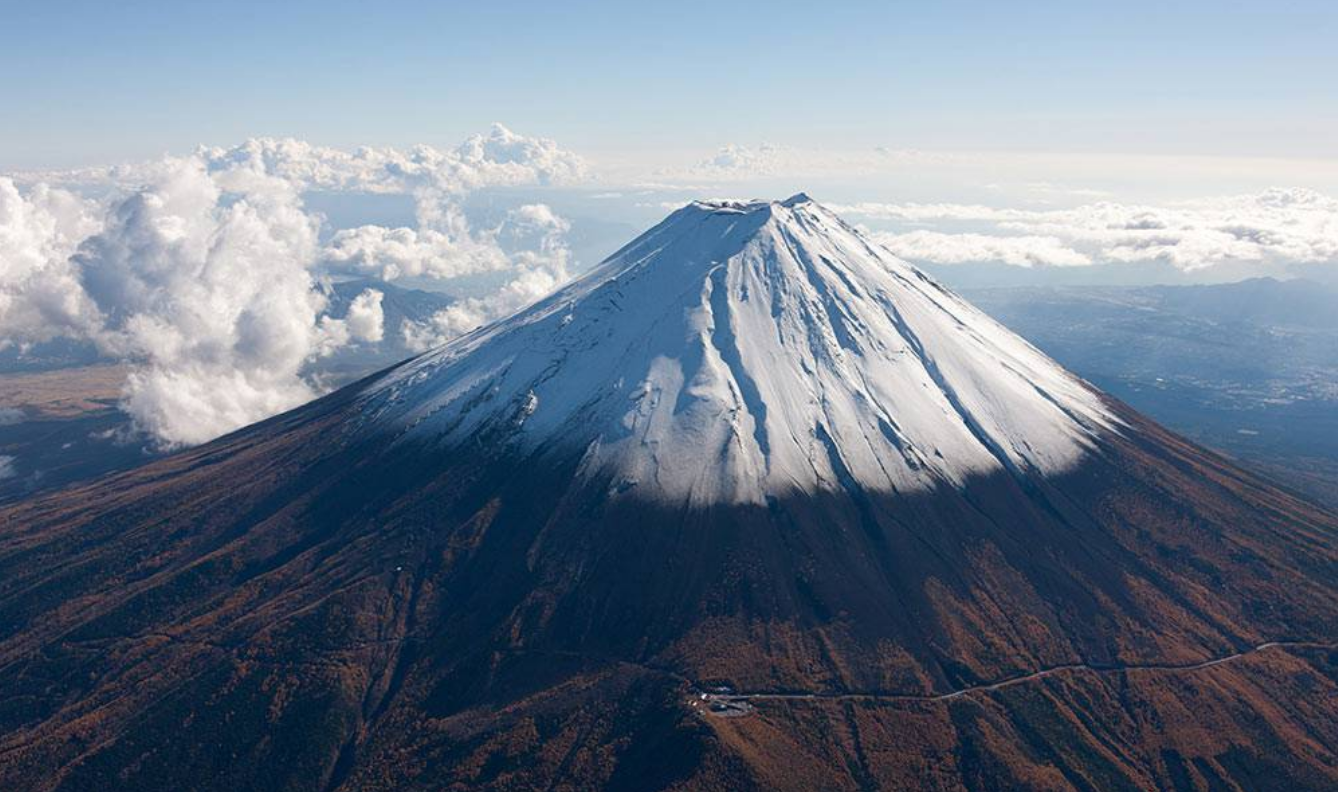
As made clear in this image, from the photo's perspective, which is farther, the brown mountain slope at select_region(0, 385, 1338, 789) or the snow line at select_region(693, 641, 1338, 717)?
the snow line at select_region(693, 641, 1338, 717)

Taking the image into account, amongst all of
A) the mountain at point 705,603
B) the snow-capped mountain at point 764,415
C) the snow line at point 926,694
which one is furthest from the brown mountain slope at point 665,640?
the snow-capped mountain at point 764,415

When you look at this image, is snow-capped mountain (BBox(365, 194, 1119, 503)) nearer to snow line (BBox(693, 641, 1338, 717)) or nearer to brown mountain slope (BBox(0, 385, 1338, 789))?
brown mountain slope (BBox(0, 385, 1338, 789))

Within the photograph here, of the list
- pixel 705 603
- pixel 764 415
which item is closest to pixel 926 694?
pixel 705 603

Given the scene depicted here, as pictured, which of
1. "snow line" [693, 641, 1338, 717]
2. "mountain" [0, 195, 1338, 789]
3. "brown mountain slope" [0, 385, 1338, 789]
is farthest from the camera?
"snow line" [693, 641, 1338, 717]

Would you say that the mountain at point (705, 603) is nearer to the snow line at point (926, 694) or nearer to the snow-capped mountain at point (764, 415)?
the snow line at point (926, 694)

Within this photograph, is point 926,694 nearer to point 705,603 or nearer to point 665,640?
point 705,603

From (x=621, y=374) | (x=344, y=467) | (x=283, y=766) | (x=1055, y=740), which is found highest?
(x=621, y=374)

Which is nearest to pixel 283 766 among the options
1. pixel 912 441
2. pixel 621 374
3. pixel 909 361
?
pixel 621 374

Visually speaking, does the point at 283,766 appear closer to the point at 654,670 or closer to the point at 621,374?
the point at 654,670

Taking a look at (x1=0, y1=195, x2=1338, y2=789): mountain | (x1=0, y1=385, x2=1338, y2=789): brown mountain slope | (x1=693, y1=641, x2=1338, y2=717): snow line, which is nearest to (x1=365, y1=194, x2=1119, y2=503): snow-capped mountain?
(x1=0, y1=195, x2=1338, y2=789): mountain
